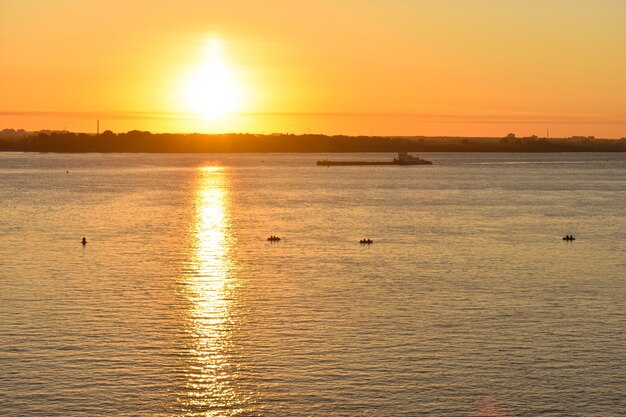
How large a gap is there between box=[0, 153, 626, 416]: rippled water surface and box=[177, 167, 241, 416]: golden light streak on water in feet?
0.49

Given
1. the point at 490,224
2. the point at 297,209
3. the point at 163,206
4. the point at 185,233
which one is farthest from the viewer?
the point at 163,206

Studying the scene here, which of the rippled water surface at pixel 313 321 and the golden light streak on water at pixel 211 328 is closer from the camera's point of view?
the golden light streak on water at pixel 211 328

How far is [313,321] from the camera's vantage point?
5259cm

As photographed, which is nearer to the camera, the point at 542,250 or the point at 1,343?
the point at 1,343

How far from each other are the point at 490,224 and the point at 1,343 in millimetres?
75203

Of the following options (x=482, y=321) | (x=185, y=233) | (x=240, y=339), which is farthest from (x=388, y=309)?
(x=185, y=233)

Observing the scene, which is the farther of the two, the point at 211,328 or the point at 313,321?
the point at 313,321

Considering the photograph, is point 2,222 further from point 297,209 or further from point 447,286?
point 447,286

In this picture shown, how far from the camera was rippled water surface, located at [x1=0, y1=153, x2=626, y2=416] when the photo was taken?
39.0 m

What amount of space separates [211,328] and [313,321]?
6059mm

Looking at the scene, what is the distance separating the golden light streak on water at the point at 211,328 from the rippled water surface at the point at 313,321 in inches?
5.9

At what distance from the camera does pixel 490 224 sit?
111 meters

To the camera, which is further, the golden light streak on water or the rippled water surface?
the rippled water surface

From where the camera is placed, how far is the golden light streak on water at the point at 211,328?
3859 cm
